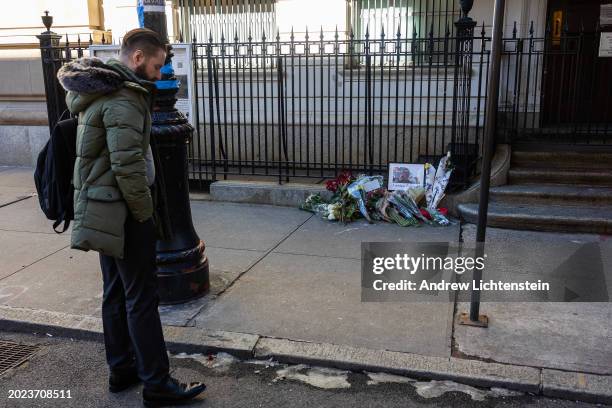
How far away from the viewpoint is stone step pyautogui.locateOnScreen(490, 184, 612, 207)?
6.70 metres

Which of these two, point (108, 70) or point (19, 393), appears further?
point (19, 393)

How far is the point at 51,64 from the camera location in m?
8.55

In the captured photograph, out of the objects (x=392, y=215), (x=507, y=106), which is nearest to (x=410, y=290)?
(x=392, y=215)

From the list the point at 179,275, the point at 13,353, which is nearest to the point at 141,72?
the point at 179,275

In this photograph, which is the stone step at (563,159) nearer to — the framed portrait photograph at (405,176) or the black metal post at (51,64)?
the framed portrait photograph at (405,176)

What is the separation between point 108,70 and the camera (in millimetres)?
2912

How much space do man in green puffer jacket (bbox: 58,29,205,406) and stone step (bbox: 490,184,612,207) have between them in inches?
191

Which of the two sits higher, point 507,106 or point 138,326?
point 507,106

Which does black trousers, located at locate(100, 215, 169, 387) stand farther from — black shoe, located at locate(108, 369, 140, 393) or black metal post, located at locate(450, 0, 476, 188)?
black metal post, located at locate(450, 0, 476, 188)

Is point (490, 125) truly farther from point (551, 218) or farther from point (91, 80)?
point (551, 218)

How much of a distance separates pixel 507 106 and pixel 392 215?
3049 millimetres

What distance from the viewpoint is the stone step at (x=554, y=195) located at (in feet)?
22.0

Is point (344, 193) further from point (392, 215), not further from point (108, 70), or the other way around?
point (108, 70)

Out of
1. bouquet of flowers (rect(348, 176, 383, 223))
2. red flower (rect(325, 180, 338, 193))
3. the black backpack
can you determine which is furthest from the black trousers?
red flower (rect(325, 180, 338, 193))
